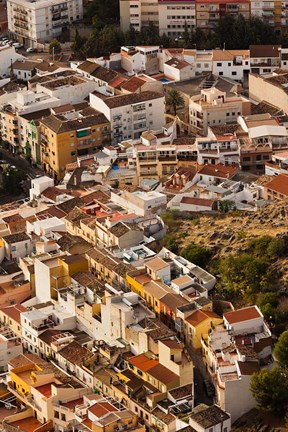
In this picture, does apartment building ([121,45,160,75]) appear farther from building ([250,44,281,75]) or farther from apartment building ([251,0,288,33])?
apartment building ([251,0,288,33])

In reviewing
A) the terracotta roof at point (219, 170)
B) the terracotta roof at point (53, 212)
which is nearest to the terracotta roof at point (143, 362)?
the terracotta roof at point (53, 212)

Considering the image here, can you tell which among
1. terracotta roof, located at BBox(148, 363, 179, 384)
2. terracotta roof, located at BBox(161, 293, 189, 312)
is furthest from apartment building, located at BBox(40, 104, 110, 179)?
terracotta roof, located at BBox(148, 363, 179, 384)

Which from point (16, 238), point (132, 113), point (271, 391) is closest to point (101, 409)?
point (271, 391)

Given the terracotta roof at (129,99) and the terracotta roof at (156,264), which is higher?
the terracotta roof at (129,99)

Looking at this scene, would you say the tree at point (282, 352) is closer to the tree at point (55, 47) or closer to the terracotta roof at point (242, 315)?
the terracotta roof at point (242, 315)

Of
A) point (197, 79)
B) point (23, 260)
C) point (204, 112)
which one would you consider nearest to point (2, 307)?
point (23, 260)

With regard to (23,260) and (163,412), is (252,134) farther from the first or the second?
(163,412)

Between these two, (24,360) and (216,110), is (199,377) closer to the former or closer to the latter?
(24,360)

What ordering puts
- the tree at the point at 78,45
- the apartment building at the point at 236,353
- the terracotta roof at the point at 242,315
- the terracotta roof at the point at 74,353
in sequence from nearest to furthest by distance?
the apartment building at the point at 236,353 → the terracotta roof at the point at 242,315 → the terracotta roof at the point at 74,353 → the tree at the point at 78,45
